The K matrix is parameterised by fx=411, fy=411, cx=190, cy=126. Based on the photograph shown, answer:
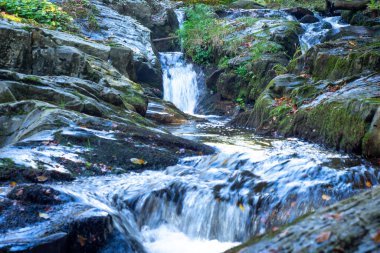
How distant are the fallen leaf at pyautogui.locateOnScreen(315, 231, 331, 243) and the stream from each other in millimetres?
2134

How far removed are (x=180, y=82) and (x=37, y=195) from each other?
1313cm

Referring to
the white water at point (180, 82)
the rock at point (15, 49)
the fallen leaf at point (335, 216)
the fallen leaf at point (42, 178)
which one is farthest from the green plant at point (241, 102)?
the fallen leaf at point (335, 216)

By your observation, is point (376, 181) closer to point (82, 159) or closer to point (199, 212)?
point (199, 212)

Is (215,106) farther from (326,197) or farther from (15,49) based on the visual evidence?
(326,197)

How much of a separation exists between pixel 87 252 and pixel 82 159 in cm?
241

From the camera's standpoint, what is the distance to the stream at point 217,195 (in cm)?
457

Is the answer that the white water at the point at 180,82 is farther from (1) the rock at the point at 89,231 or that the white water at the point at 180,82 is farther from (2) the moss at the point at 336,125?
(1) the rock at the point at 89,231

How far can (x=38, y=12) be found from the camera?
1384 cm

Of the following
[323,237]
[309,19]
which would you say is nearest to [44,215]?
[323,237]

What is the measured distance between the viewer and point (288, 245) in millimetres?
2215

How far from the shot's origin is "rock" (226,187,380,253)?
2084 millimetres

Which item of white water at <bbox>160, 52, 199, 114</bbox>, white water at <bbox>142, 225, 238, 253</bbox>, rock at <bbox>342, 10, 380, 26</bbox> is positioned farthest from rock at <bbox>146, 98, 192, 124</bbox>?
rock at <bbox>342, 10, 380, 26</bbox>

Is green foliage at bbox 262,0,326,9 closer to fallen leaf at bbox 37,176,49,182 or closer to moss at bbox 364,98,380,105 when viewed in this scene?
moss at bbox 364,98,380,105

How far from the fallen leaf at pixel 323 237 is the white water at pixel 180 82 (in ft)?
44.6
